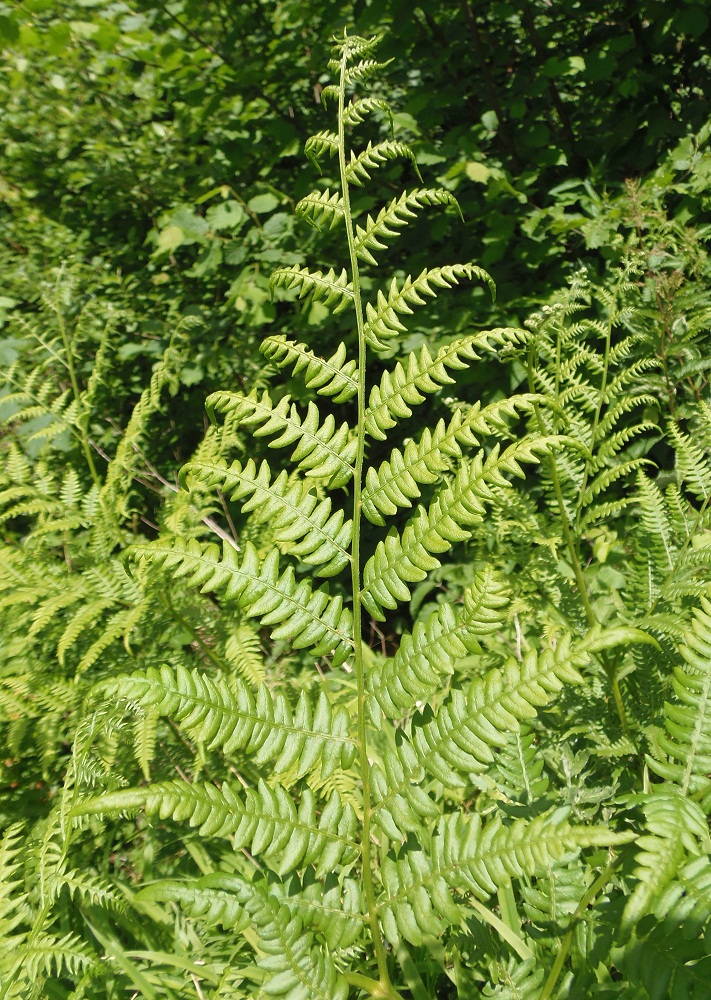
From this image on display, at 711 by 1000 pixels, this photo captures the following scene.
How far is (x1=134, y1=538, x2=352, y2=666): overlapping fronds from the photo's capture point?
3.28 feet

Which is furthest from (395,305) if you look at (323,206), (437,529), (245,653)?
(245,653)

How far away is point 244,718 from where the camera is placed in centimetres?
97

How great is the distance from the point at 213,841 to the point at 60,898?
43 cm

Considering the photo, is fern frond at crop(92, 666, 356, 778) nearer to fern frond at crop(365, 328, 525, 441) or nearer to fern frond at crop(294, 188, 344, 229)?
fern frond at crop(365, 328, 525, 441)

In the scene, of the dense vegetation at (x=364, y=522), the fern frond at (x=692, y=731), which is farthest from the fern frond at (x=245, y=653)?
the fern frond at (x=692, y=731)

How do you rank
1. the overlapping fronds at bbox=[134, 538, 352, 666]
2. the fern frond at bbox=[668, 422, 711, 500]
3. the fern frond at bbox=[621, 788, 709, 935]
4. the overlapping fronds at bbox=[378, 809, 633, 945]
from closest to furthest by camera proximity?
the fern frond at bbox=[621, 788, 709, 935] < the overlapping fronds at bbox=[378, 809, 633, 945] < the overlapping fronds at bbox=[134, 538, 352, 666] < the fern frond at bbox=[668, 422, 711, 500]

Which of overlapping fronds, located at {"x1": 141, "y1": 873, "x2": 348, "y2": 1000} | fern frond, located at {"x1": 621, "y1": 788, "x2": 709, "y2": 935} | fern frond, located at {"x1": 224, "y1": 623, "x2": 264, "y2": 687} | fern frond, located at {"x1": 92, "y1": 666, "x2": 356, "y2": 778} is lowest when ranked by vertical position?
fern frond, located at {"x1": 224, "y1": 623, "x2": 264, "y2": 687}

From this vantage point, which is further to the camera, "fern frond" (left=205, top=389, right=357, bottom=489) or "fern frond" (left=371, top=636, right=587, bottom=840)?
"fern frond" (left=205, top=389, right=357, bottom=489)

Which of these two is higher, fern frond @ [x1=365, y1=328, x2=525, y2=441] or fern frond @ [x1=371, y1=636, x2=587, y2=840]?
fern frond @ [x1=365, y1=328, x2=525, y2=441]

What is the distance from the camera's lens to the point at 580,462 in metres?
1.90

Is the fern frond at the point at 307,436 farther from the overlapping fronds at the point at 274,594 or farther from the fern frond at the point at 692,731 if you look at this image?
the fern frond at the point at 692,731

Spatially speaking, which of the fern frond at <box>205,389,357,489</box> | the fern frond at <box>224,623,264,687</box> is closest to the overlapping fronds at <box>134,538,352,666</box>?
the fern frond at <box>205,389,357,489</box>

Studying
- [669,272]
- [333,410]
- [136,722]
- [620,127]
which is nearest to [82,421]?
[136,722]

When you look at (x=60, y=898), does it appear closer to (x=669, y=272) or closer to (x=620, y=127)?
(x=669, y=272)
